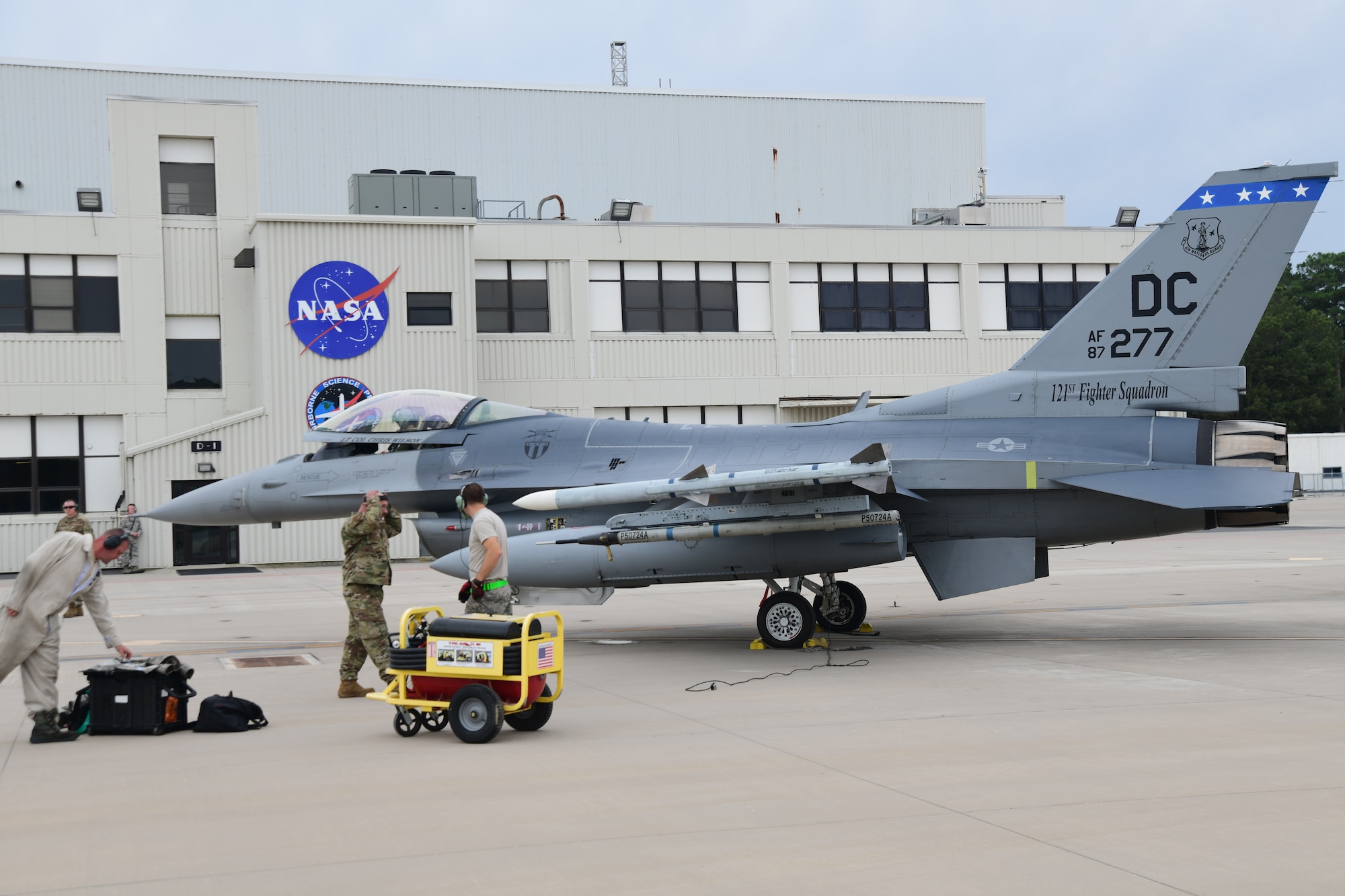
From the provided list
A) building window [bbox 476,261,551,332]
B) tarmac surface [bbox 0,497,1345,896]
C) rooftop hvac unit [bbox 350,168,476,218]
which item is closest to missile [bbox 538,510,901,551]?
tarmac surface [bbox 0,497,1345,896]

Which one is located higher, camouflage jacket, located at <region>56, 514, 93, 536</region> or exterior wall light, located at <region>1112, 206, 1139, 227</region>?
exterior wall light, located at <region>1112, 206, 1139, 227</region>

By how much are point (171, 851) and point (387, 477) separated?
9475 millimetres

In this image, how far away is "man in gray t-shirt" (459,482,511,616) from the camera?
32.1ft

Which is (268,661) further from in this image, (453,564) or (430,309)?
(430,309)

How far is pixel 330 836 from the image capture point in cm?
615

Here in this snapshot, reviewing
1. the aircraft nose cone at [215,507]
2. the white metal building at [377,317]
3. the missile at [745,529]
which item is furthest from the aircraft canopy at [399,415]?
the white metal building at [377,317]

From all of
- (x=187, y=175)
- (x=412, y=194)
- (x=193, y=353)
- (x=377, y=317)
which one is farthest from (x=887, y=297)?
(x=187, y=175)

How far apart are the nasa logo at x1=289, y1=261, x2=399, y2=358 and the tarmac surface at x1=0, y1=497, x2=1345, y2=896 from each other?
18007 millimetres

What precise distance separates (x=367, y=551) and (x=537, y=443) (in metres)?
4.50

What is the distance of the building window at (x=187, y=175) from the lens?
105ft

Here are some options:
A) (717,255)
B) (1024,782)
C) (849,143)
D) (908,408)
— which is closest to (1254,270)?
(908,408)

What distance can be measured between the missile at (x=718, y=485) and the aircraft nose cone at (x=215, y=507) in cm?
452

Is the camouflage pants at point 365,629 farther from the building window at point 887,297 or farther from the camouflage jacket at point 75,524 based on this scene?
the building window at point 887,297

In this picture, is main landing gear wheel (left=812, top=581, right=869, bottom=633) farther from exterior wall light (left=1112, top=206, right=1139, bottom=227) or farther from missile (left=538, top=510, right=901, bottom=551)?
exterior wall light (left=1112, top=206, right=1139, bottom=227)
